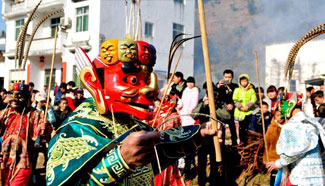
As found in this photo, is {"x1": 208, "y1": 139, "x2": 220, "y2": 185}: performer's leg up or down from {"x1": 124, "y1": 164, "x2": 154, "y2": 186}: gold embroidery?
down

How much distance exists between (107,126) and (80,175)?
1.40ft

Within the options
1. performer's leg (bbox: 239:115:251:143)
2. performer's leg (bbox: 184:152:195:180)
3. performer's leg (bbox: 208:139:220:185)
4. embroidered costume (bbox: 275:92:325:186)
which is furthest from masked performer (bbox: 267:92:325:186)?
performer's leg (bbox: 184:152:195:180)

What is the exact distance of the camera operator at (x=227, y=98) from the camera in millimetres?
6355

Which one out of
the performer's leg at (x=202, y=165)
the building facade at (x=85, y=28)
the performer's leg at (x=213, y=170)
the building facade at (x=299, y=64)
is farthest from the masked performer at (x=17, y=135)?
the building facade at (x=299, y=64)

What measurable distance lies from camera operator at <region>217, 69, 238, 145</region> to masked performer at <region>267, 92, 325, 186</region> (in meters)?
1.98

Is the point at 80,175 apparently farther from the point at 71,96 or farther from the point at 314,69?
the point at 314,69

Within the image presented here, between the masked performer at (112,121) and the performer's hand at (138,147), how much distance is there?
176 mm

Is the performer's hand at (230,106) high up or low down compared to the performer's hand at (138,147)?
up

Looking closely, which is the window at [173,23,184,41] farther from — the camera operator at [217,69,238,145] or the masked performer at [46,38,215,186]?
the masked performer at [46,38,215,186]

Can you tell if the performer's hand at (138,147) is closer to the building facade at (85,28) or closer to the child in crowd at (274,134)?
the child in crowd at (274,134)

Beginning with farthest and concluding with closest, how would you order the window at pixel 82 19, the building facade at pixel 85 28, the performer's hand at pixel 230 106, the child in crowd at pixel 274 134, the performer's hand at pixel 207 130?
the window at pixel 82 19 < the building facade at pixel 85 28 < the performer's hand at pixel 230 106 < the child in crowd at pixel 274 134 < the performer's hand at pixel 207 130

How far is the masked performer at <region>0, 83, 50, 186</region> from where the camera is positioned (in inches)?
194

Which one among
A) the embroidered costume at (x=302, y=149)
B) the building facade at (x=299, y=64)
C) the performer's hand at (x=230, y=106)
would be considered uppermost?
the building facade at (x=299, y=64)

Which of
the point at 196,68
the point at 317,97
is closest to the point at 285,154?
the point at 317,97
